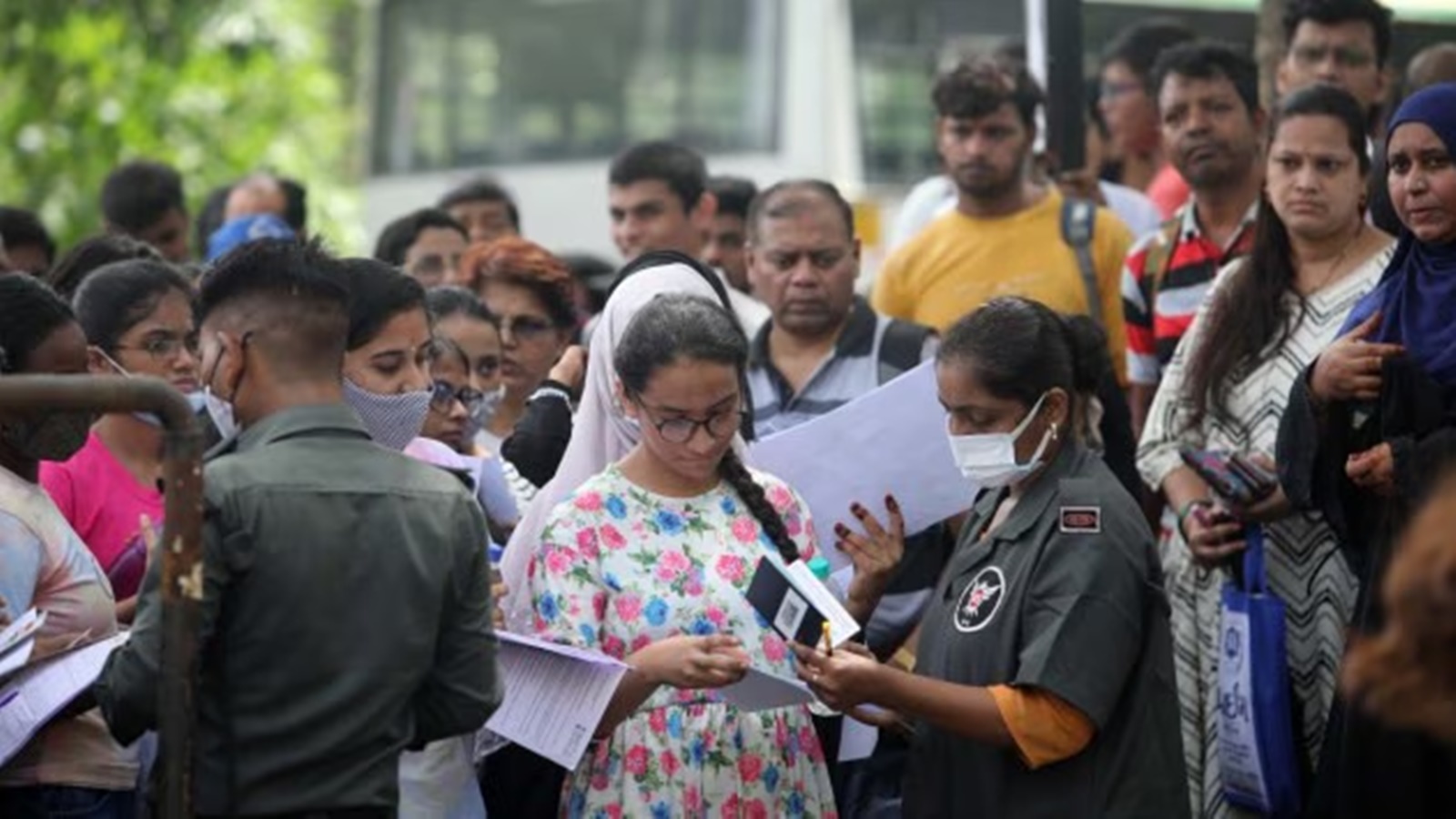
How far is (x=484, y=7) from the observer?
20609 mm

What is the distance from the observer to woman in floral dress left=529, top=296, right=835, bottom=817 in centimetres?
612

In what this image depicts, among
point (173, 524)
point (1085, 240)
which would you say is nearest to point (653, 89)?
point (1085, 240)

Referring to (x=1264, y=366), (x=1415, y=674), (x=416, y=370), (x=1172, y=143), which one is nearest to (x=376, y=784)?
(x=416, y=370)

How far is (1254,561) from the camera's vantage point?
7.45m

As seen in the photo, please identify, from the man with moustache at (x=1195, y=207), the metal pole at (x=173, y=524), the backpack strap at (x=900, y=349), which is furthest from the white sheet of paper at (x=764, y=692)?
the man with moustache at (x=1195, y=207)

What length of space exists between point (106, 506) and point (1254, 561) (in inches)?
112

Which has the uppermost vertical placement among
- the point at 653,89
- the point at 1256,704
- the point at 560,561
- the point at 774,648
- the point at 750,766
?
the point at 653,89

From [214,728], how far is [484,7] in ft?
52.0

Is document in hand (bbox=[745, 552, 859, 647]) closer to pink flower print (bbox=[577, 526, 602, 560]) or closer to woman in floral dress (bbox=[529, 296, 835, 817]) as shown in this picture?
woman in floral dress (bbox=[529, 296, 835, 817])

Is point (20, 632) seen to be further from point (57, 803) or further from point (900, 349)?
point (900, 349)

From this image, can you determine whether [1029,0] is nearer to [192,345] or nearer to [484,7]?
[192,345]

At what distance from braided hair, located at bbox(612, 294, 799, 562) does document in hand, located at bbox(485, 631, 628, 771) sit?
559 millimetres

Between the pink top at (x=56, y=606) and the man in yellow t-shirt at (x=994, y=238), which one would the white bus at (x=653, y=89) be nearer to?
the man in yellow t-shirt at (x=994, y=238)

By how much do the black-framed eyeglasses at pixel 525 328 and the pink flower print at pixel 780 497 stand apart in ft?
6.90
